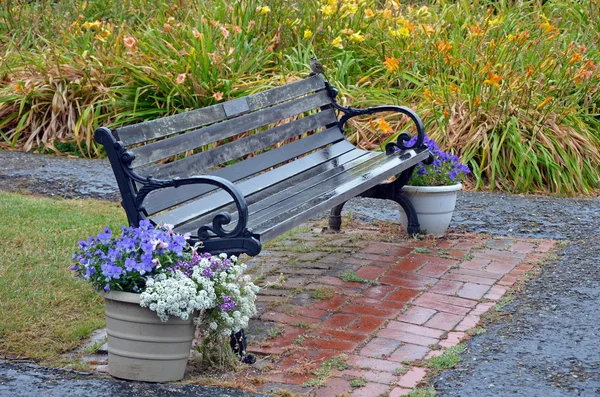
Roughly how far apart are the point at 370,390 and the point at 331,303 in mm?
1159

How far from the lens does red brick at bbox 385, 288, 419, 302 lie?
16.1 feet

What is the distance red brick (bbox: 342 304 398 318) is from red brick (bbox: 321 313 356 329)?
0.08 meters

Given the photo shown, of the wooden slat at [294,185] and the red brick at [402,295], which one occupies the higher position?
the wooden slat at [294,185]

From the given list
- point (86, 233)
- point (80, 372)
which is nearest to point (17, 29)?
point (86, 233)

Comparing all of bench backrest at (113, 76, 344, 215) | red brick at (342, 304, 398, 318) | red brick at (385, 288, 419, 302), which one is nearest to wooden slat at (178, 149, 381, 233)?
bench backrest at (113, 76, 344, 215)

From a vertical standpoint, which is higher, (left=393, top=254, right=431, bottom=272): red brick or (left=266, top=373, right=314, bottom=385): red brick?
(left=266, top=373, right=314, bottom=385): red brick

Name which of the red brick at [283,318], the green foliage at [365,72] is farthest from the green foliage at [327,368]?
the green foliage at [365,72]

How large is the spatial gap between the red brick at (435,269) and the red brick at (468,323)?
78cm

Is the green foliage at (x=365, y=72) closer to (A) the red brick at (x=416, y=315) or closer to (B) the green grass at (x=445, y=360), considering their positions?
(A) the red brick at (x=416, y=315)

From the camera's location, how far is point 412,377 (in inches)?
151

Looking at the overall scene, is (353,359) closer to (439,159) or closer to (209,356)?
(209,356)

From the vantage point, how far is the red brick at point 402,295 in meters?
4.92

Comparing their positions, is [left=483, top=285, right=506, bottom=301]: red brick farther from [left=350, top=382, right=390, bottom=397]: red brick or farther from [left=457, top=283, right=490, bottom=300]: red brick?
[left=350, top=382, right=390, bottom=397]: red brick

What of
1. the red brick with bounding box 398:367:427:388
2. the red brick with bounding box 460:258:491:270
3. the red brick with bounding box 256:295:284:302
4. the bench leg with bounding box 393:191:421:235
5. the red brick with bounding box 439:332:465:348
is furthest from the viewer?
the bench leg with bounding box 393:191:421:235
